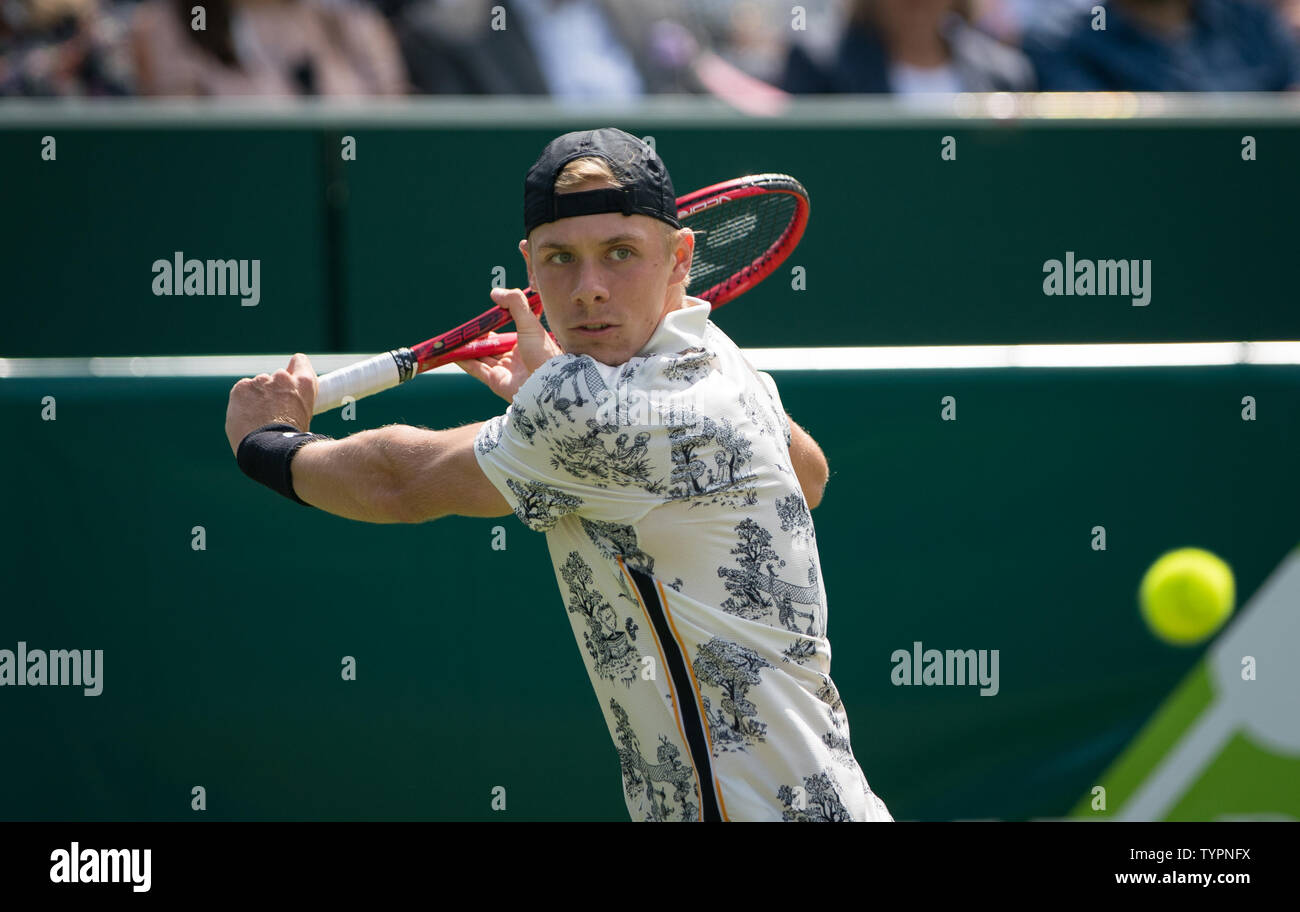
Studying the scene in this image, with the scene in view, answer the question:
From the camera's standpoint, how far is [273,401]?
2.65 m

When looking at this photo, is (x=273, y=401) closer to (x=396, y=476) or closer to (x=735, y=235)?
(x=396, y=476)

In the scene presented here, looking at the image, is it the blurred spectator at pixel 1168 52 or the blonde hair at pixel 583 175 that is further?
the blurred spectator at pixel 1168 52

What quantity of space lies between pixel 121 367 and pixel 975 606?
2.42 m

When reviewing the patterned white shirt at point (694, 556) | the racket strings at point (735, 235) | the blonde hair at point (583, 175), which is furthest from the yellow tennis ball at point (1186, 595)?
the blonde hair at point (583, 175)

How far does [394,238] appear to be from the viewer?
375cm

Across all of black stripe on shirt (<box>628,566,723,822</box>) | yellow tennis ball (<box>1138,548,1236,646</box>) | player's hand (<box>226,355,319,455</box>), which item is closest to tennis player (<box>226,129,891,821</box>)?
black stripe on shirt (<box>628,566,723,822</box>)

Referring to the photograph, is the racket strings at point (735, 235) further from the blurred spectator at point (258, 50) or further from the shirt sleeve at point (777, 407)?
the blurred spectator at point (258, 50)

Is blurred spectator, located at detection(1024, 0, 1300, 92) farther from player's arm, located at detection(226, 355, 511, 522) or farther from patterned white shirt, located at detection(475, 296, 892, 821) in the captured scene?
player's arm, located at detection(226, 355, 511, 522)

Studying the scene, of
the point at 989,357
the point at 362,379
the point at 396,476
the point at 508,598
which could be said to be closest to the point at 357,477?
the point at 396,476

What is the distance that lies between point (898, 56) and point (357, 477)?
139 inches

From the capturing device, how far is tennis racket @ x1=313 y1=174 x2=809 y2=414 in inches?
112

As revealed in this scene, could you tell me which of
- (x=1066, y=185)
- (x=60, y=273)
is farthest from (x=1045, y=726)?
(x=60, y=273)

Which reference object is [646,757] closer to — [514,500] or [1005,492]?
[514,500]

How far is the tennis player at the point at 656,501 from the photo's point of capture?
2209 mm
